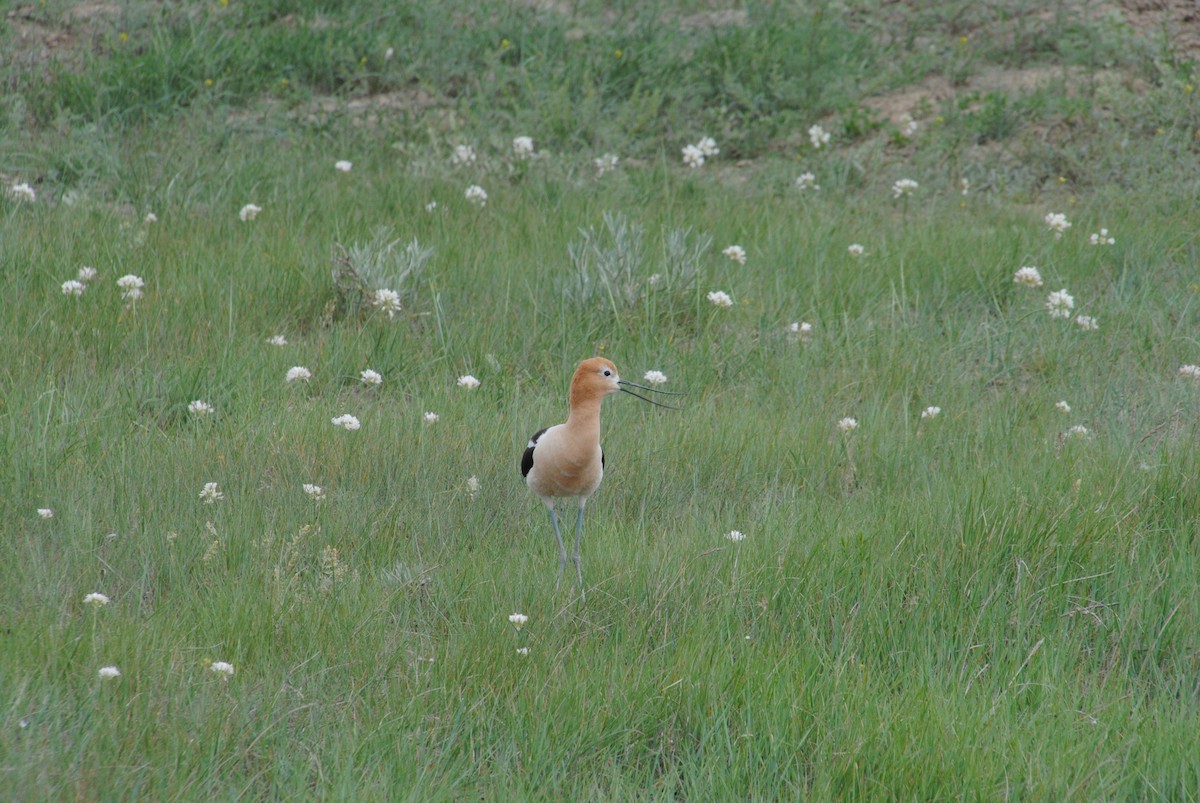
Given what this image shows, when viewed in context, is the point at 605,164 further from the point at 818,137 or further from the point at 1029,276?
the point at 1029,276

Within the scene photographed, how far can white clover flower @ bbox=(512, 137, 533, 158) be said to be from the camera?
29.3 ft

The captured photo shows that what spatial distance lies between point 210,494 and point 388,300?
1.99 metres

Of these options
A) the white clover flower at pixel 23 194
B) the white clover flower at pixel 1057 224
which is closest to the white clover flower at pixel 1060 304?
the white clover flower at pixel 1057 224

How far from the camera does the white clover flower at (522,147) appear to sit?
8922 millimetres

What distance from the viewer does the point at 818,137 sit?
9.55 meters

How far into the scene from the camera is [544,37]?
10.4 m

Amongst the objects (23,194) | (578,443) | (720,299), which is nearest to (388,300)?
(720,299)

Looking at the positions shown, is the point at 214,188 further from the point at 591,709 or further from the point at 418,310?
the point at 591,709

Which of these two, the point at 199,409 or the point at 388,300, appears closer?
the point at 199,409

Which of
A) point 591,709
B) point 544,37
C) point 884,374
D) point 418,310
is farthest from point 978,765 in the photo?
point 544,37

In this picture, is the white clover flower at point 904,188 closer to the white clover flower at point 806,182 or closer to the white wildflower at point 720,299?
the white clover flower at point 806,182

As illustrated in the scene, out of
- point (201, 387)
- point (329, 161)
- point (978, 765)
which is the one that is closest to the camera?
point (978, 765)

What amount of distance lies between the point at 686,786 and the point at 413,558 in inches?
62.5

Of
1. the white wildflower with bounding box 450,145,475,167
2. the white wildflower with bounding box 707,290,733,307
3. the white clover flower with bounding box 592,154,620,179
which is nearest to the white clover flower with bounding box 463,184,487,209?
the white wildflower with bounding box 450,145,475,167
